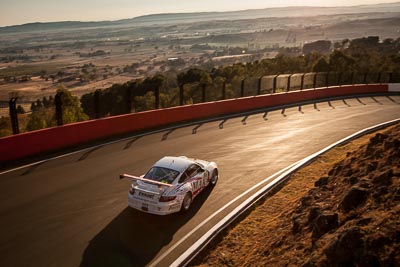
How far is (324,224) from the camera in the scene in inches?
264

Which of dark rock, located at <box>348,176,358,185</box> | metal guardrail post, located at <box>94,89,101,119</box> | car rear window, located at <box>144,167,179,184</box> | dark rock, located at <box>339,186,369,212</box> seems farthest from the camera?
metal guardrail post, located at <box>94,89,101,119</box>

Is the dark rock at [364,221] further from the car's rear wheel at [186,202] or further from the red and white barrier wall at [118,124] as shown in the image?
the red and white barrier wall at [118,124]

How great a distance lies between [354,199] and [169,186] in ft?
15.5

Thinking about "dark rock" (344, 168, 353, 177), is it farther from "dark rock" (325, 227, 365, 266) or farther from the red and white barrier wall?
the red and white barrier wall

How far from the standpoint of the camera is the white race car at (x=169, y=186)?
9.77 metres

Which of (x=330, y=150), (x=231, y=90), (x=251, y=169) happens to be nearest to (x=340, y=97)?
(x=231, y=90)

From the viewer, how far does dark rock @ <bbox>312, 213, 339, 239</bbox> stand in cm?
663

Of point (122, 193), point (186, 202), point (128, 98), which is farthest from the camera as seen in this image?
point (128, 98)

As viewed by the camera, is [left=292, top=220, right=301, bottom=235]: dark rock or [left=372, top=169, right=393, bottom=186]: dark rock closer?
[left=372, top=169, right=393, bottom=186]: dark rock

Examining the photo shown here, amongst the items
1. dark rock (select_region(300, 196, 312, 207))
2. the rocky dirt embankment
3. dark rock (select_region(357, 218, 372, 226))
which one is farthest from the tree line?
dark rock (select_region(357, 218, 372, 226))

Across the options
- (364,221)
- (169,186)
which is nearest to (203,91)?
(169,186)

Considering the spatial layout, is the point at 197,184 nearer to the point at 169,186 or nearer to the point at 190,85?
the point at 169,186

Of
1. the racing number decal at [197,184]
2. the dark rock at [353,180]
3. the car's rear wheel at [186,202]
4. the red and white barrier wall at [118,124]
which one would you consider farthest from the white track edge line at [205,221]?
the red and white barrier wall at [118,124]

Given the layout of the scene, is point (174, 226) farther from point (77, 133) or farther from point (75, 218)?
point (77, 133)
